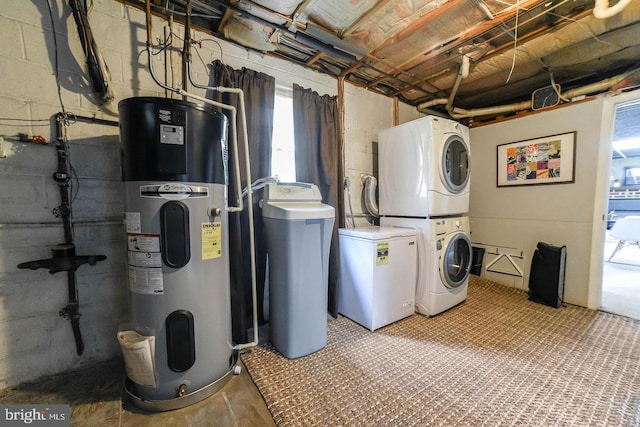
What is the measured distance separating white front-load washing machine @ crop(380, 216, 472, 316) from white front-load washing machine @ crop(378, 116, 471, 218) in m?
0.11

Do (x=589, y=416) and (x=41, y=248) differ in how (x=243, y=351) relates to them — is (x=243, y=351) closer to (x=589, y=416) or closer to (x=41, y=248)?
(x=41, y=248)

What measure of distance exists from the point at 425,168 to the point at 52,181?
8.83 ft

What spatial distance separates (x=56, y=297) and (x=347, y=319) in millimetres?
2069

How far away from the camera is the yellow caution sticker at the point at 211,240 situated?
4.14 feet

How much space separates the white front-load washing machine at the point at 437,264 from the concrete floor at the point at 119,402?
1.64m

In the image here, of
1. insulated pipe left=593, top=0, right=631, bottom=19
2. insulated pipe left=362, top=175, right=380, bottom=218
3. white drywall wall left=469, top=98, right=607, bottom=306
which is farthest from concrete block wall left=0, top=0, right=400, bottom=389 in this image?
white drywall wall left=469, top=98, right=607, bottom=306

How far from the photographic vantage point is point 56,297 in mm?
1442

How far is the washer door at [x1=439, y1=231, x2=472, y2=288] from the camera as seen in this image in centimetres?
222

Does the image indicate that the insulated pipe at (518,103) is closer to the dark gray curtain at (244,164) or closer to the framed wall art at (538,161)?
the framed wall art at (538,161)

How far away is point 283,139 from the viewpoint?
7.55 ft

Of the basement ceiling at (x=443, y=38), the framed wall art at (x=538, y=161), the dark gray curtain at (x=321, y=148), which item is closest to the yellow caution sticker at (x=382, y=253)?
the dark gray curtain at (x=321, y=148)

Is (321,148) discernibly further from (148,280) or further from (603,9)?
(603,9)

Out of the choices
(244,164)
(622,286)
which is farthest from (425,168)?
(622,286)

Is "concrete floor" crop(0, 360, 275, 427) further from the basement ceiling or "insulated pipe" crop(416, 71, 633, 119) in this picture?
"insulated pipe" crop(416, 71, 633, 119)
